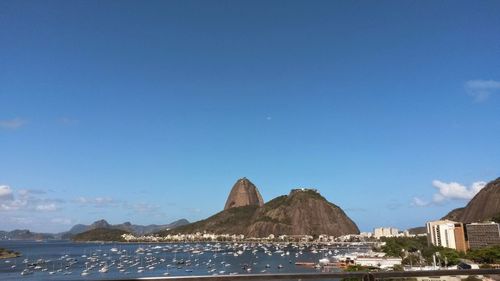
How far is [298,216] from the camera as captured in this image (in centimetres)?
18425

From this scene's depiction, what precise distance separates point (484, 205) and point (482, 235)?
6427 centimetres

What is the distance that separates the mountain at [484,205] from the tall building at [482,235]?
52.4 metres

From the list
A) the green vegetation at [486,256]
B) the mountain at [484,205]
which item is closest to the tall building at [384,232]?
the mountain at [484,205]

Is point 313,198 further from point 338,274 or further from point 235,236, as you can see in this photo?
point 338,274

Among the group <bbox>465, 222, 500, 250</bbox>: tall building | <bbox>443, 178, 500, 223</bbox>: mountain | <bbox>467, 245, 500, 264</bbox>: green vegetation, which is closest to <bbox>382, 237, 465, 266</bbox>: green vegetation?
<bbox>467, 245, 500, 264</bbox>: green vegetation

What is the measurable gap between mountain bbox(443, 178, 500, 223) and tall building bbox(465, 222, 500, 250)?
52394mm

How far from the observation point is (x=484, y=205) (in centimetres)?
13362

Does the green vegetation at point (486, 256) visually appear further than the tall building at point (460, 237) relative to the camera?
No

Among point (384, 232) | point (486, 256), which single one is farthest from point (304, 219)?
point (486, 256)

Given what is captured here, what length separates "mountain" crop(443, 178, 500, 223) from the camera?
12838 centimetres

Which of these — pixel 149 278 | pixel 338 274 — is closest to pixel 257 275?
pixel 338 274

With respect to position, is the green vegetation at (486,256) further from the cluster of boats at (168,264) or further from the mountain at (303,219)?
the mountain at (303,219)

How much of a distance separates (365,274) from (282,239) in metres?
174

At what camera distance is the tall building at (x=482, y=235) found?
7712cm
